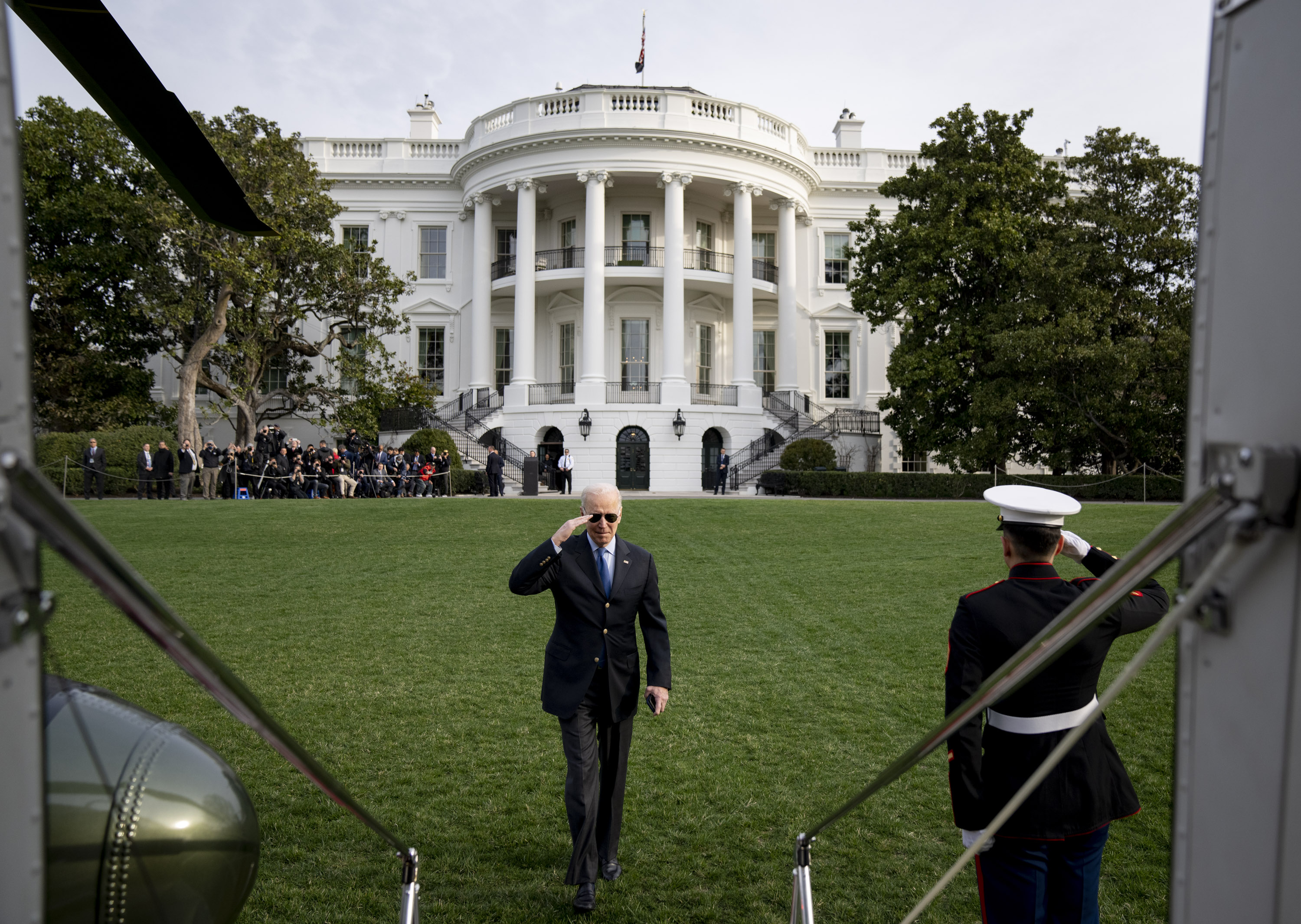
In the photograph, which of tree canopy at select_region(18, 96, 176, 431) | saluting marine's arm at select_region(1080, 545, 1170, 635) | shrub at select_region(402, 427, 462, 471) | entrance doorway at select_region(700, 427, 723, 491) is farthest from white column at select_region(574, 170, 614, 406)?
saluting marine's arm at select_region(1080, 545, 1170, 635)

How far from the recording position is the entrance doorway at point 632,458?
3541 cm

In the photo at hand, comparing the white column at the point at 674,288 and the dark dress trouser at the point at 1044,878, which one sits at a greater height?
the white column at the point at 674,288

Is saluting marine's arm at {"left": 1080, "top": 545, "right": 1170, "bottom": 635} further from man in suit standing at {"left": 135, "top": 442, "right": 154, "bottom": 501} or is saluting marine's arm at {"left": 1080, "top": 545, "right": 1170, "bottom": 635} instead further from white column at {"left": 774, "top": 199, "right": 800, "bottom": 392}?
white column at {"left": 774, "top": 199, "right": 800, "bottom": 392}

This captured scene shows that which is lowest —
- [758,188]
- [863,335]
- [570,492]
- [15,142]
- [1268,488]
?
[570,492]

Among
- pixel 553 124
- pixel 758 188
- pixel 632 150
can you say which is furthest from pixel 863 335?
pixel 553 124

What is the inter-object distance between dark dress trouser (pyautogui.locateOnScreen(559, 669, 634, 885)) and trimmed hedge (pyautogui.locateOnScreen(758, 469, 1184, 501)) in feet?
82.2

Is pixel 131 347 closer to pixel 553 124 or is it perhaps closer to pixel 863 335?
pixel 553 124

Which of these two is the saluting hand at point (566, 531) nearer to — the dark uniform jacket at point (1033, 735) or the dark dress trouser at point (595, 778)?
the dark dress trouser at point (595, 778)

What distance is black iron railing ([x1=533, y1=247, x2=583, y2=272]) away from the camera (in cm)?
3928

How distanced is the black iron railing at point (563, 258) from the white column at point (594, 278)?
2292 millimetres

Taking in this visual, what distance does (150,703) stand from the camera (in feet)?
23.0

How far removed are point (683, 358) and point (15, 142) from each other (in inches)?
1421

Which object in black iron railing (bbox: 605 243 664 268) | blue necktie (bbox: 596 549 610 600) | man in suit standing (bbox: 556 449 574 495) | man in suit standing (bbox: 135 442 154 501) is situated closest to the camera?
blue necktie (bbox: 596 549 610 600)

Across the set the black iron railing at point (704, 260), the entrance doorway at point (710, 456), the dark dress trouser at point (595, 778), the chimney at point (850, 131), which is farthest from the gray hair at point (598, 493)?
the chimney at point (850, 131)
